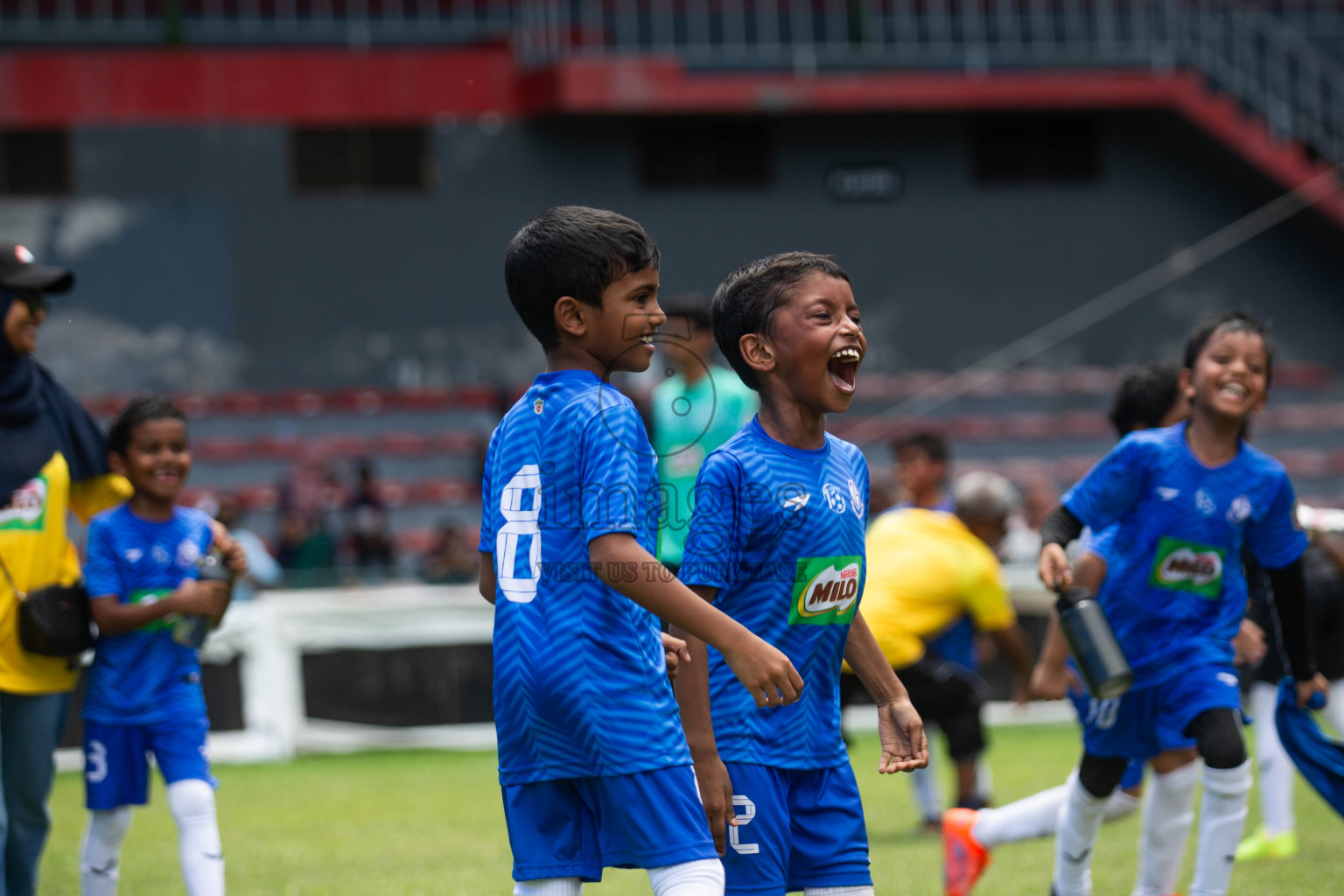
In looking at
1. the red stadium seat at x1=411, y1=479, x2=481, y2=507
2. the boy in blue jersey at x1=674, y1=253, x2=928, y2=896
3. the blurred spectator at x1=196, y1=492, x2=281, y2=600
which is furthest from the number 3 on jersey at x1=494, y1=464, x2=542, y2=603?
the red stadium seat at x1=411, y1=479, x2=481, y2=507

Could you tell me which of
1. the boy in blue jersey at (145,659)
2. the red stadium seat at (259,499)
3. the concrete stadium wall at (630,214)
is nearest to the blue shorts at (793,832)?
the boy in blue jersey at (145,659)

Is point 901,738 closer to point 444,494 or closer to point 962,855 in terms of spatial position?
point 962,855

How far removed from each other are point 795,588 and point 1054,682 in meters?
1.99

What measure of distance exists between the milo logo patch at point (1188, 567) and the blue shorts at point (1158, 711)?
24 cm

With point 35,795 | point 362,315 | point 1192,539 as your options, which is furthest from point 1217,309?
point 35,795

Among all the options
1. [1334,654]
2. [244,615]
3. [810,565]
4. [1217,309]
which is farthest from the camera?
[1217,309]

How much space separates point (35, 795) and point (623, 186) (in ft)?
48.7

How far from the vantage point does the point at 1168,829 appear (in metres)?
4.50

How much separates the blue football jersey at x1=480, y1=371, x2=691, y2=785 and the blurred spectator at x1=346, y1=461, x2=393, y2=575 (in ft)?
35.9

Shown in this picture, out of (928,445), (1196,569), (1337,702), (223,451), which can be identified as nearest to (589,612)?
(1196,569)

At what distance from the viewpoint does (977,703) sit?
714 centimetres

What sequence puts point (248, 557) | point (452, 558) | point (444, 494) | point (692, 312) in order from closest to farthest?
point (692, 312) < point (248, 557) < point (452, 558) < point (444, 494)

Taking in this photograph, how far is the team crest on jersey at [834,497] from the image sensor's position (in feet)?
10.7

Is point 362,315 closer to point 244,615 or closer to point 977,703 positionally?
point 244,615
